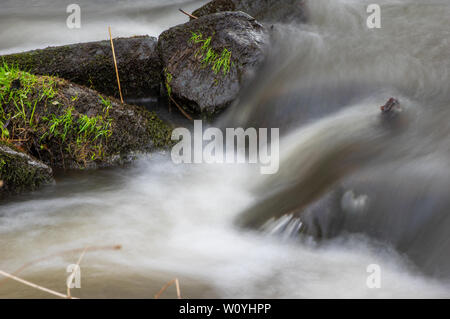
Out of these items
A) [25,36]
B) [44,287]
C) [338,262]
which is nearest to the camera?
[44,287]

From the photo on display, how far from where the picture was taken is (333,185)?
3715mm

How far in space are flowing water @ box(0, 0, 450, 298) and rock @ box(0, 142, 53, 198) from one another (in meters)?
0.11

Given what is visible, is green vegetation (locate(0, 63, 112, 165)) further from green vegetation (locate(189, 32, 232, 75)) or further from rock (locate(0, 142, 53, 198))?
green vegetation (locate(189, 32, 232, 75))

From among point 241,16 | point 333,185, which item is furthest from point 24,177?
point 241,16

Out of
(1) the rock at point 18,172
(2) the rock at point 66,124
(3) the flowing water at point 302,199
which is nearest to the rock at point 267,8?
(3) the flowing water at point 302,199

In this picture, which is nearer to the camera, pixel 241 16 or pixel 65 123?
pixel 65 123

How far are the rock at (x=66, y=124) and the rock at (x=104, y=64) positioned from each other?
0.57m

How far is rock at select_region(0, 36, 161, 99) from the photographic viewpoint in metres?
5.40

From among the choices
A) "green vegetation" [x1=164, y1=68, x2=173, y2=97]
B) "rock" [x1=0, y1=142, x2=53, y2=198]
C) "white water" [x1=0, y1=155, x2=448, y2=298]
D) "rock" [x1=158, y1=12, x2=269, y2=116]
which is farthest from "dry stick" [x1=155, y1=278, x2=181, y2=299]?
"green vegetation" [x1=164, y1=68, x2=173, y2=97]

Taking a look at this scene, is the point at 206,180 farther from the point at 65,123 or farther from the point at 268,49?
the point at 268,49

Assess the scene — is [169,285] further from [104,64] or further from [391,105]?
[104,64]

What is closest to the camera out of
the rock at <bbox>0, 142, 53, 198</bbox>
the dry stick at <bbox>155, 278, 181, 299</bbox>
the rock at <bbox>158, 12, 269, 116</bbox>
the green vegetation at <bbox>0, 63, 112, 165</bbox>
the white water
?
the dry stick at <bbox>155, 278, 181, 299</bbox>

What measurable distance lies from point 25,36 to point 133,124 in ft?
11.6

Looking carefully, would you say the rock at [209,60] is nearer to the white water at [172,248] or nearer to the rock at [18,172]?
the white water at [172,248]
